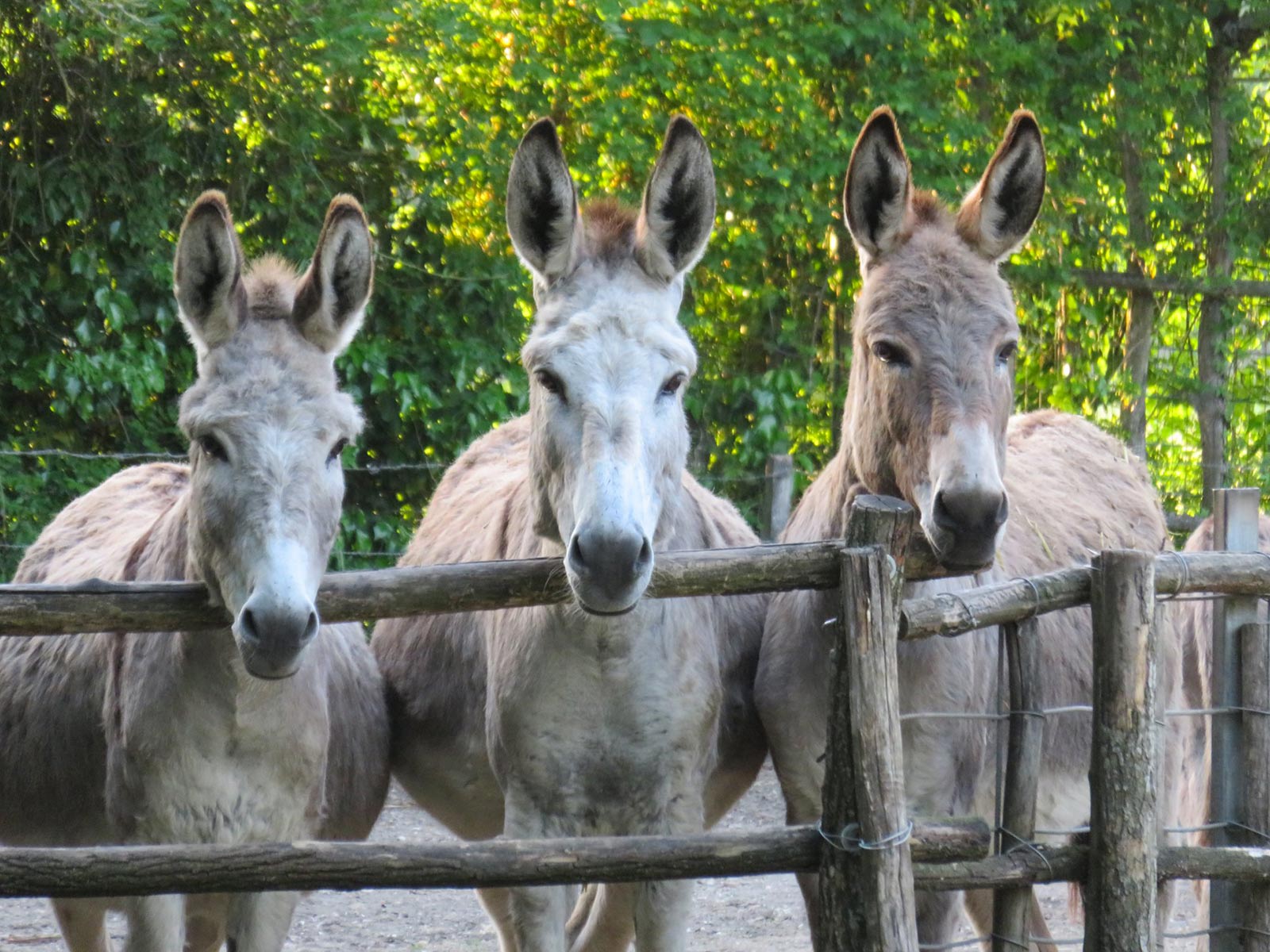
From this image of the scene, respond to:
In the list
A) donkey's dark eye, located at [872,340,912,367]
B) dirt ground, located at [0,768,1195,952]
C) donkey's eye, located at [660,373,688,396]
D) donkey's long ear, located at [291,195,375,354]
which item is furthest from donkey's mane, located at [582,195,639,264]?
dirt ground, located at [0,768,1195,952]

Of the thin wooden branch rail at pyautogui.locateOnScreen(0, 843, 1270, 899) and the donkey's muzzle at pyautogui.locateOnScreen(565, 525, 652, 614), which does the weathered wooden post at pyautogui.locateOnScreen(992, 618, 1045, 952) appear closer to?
the thin wooden branch rail at pyautogui.locateOnScreen(0, 843, 1270, 899)

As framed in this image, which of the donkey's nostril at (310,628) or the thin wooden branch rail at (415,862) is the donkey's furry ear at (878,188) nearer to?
the thin wooden branch rail at (415,862)

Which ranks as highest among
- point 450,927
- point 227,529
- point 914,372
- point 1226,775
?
point 914,372

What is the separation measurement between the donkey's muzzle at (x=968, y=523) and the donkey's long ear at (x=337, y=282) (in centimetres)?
151

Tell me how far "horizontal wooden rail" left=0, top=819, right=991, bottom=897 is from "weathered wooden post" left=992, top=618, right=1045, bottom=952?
0.38 meters

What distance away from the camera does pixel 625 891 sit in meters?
3.88

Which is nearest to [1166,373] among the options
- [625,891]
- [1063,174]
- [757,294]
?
[1063,174]

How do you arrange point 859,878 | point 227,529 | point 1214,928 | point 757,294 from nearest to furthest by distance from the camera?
point 859,878 → point 227,529 → point 1214,928 → point 757,294

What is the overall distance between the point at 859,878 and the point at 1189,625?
2.90m

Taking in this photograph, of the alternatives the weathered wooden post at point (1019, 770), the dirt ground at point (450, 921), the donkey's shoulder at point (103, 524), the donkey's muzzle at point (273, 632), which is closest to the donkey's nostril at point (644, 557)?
the donkey's muzzle at point (273, 632)

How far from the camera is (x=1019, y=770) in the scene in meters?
3.33

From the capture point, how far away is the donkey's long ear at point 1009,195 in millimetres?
3664

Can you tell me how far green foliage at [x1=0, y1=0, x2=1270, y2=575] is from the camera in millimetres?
7441

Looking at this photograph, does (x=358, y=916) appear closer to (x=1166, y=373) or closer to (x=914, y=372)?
(x=914, y=372)
